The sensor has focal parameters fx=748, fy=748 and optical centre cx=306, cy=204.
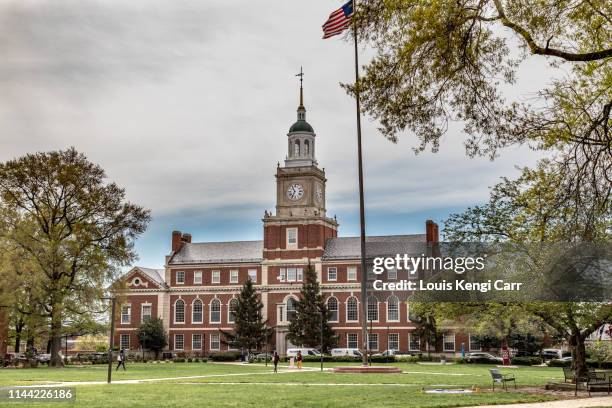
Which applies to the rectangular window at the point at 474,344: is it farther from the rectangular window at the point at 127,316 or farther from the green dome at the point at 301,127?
the rectangular window at the point at 127,316

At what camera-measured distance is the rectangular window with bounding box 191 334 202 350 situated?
90.5 metres

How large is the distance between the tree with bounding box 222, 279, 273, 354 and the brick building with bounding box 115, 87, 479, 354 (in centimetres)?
531

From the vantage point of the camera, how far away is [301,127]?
301 feet

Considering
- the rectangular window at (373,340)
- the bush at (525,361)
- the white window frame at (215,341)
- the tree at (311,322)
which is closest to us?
the bush at (525,361)

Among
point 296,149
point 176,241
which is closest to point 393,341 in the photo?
point 296,149

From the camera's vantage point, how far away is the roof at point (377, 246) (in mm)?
86375

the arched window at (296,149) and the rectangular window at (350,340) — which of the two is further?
the arched window at (296,149)

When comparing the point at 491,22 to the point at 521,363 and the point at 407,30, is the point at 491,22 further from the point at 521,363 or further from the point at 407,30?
the point at 521,363

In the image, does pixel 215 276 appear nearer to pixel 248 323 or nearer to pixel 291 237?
pixel 291 237

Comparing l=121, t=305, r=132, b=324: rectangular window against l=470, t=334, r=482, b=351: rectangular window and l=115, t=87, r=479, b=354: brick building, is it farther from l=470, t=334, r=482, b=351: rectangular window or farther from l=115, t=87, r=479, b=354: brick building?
l=470, t=334, r=482, b=351: rectangular window

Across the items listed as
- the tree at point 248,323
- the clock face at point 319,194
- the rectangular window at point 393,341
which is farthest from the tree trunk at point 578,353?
the clock face at point 319,194

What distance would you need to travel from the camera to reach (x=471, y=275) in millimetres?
35781

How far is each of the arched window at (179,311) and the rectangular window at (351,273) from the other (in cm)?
2137

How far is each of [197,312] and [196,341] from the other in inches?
138
